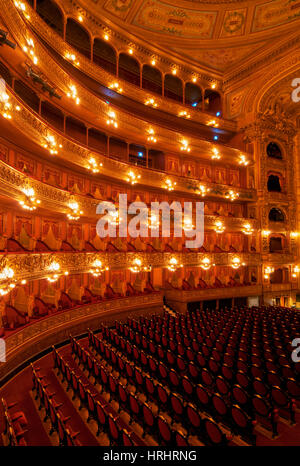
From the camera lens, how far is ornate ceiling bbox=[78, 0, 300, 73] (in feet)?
52.3

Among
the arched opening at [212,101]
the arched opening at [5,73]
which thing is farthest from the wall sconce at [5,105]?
the arched opening at [212,101]

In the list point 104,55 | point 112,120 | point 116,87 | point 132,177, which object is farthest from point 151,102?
point 132,177

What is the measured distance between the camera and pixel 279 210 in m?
20.3

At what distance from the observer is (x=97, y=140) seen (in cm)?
1573

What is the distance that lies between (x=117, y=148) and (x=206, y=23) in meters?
10.2

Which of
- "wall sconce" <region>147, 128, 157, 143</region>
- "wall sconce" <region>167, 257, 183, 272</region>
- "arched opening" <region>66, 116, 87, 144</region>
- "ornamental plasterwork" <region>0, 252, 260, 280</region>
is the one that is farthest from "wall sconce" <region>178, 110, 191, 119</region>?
"wall sconce" <region>167, 257, 183, 272</region>

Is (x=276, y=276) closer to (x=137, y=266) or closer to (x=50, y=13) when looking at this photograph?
(x=137, y=266)

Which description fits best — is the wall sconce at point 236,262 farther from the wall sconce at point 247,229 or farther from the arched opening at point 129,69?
the arched opening at point 129,69

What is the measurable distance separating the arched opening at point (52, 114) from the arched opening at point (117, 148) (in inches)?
129

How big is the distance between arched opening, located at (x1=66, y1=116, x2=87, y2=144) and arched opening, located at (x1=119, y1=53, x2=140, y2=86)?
17.9ft

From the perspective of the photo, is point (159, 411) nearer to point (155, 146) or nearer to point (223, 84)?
point (155, 146)

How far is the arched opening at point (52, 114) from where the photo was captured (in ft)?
42.1

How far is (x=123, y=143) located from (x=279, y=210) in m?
12.4
